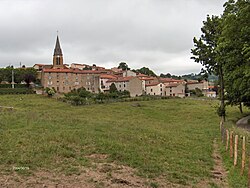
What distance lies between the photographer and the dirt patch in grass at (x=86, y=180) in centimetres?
798

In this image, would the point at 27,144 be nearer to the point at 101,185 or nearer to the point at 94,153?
the point at 94,153

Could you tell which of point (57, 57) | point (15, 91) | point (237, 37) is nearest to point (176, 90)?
point (57, 57)

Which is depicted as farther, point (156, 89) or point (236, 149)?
point (156, 89)

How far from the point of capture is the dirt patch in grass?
798cm

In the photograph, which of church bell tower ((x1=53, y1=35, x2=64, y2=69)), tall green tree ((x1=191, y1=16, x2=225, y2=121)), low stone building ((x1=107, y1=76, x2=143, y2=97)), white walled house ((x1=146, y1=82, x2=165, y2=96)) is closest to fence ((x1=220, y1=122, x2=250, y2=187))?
tall green tree ((x1=191, y1=16, x2=225, y2=121))

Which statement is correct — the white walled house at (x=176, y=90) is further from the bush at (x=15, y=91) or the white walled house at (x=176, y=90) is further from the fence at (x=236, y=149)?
the fence at (x=236, y=149)

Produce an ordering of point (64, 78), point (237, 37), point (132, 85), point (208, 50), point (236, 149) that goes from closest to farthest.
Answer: point (236, 149)
point (237, 37)
point (208, 50)
point (132, 85)
point (64, 78)

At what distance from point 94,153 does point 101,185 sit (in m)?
4.53

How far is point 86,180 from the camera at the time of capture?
27.8 ft

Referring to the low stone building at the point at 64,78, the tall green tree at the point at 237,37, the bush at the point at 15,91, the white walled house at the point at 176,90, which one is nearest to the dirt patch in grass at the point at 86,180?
the tall green tree at the point at 237,37

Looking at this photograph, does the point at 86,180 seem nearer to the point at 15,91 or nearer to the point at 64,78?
the point at 15,91

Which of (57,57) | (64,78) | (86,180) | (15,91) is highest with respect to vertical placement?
(57,57)

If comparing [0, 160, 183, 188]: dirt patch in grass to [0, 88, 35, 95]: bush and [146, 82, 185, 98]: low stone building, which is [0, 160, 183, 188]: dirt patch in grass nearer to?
[0, 88, 35, 95]: bush

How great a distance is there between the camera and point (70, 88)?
96250 millimetres
